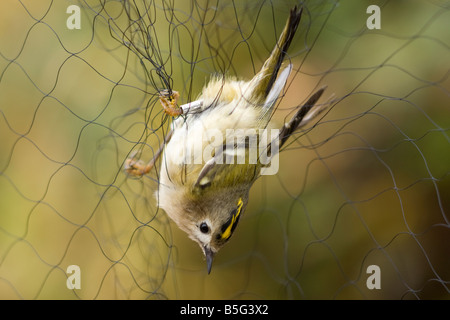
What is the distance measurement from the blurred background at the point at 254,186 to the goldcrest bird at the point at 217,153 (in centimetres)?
40

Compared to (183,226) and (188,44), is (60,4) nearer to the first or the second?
(188,44)

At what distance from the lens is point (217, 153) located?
0.90 metres

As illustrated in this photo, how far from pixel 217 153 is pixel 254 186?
1.64 feet

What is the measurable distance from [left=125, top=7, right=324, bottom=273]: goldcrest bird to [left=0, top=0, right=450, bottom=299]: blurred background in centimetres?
40

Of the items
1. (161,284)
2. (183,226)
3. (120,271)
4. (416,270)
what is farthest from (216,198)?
(416,270)

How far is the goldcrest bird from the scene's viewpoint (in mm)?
895

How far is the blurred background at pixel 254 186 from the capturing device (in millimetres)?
1331

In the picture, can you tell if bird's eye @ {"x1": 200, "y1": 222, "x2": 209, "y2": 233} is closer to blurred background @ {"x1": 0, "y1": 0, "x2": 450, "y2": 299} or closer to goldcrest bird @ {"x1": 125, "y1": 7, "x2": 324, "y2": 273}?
goldcrest bird @ {"x1": 125, "y1": 7, "x2": 324, "y2": 273}

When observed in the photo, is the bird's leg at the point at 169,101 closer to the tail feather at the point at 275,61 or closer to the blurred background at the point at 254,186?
the tail feather at the point at 275,61

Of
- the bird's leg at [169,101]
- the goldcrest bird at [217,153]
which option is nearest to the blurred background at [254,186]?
the goldcrest bird at [217,153]

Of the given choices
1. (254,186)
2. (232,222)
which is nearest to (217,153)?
(232,222)

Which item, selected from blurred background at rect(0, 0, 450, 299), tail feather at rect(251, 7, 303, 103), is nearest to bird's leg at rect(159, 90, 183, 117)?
tail feather at rect(251, 7, 303, 103)

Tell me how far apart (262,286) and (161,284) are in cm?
31

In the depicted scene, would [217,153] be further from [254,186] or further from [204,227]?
[254,186]
